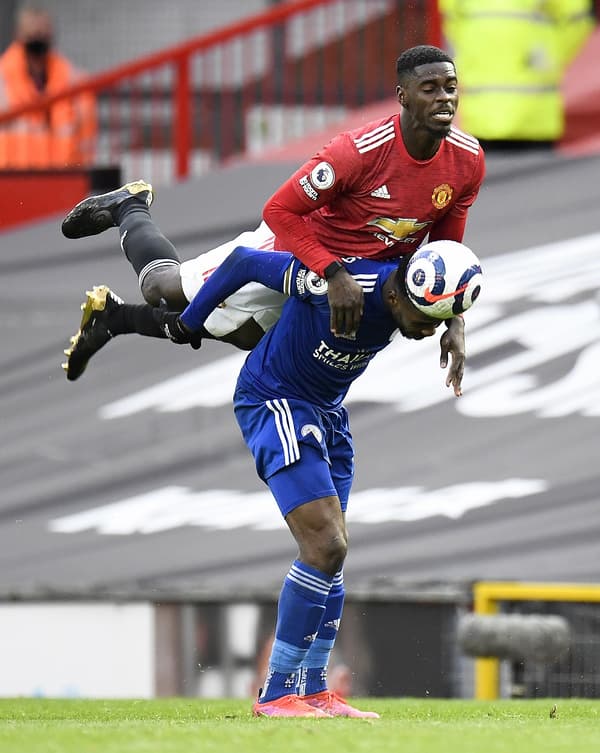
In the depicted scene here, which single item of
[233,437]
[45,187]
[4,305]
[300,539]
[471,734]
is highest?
[45,187]

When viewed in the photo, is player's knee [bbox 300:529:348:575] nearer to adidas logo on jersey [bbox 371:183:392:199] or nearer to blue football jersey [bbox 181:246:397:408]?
blue football jersey [bbox 181:246:397:408]

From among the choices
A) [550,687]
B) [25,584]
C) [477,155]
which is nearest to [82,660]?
[25,584]

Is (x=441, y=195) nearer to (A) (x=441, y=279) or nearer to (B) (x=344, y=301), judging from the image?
(A) (x=441, y=279)

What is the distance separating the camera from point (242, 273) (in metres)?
6.95

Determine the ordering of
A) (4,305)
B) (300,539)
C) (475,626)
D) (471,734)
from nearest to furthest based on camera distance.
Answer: (471,734), (300,539), (475,626), (4,305)

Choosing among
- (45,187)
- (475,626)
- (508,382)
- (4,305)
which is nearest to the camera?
(475,626)

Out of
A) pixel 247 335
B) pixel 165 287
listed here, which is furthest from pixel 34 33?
pixel 247 335

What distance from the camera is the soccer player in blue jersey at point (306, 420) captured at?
6723mm

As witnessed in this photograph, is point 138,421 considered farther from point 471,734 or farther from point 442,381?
point 471,734

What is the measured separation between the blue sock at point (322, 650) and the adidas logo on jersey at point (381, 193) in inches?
59.8

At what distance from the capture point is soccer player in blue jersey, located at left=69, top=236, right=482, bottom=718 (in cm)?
672

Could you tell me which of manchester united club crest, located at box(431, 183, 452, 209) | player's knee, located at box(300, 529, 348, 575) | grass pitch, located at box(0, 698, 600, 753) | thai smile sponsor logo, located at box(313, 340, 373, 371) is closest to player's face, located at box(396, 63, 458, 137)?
manchester united club crest, located at box(431, 183, 452, 209)

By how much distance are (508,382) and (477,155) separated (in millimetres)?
4284

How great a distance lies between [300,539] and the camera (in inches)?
267
